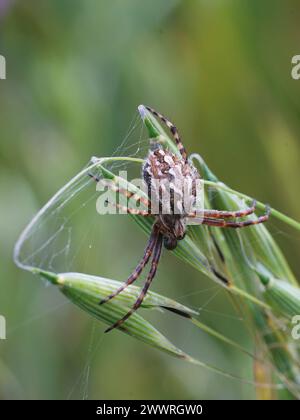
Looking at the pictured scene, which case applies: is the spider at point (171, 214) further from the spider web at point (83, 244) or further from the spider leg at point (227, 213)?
the spider web at point (83, 244)

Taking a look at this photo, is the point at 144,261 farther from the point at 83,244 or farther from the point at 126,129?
the point at 126,129

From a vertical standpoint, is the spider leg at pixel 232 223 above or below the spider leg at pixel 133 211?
below

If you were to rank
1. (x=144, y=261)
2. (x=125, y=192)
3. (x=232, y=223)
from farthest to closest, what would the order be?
1. (x=144, y=261)
2. (x=232, y=223)
3. (x=125, y=192)

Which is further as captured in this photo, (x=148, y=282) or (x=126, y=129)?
(x=126, y=129)

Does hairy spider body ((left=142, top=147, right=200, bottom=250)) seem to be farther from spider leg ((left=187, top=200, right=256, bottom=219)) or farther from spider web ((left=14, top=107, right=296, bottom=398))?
spider web ((left=14, top=107, right=296, bottom=398))

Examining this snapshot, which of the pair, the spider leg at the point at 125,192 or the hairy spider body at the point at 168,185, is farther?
the hairy spider body at the point at 168,185

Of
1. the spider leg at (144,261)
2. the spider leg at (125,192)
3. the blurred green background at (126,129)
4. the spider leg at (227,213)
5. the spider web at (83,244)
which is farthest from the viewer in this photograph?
the blurred green background at (126,129)

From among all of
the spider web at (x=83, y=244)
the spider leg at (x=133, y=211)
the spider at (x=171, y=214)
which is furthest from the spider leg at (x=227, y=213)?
the spider web at (x=83, y=244)

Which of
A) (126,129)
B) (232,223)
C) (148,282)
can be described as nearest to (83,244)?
(126,129)

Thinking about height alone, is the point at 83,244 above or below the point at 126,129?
below
